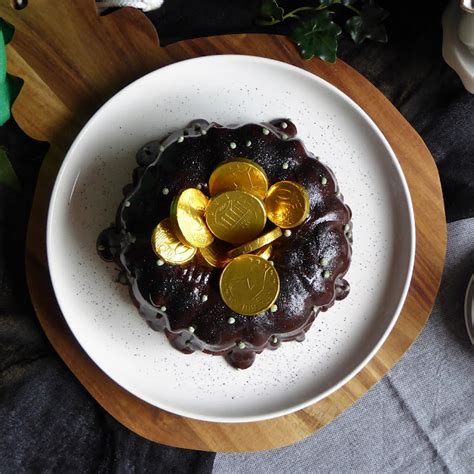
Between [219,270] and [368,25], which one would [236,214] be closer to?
[219,270]

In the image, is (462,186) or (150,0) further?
(462,186)

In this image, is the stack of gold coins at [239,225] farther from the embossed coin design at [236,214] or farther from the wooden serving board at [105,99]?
the wooden serving board at [105,99]

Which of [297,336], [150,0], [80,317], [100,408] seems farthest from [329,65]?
[100,408]

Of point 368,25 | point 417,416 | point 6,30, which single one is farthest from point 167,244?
point 417,416

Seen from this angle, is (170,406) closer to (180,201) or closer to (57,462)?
(57,462)

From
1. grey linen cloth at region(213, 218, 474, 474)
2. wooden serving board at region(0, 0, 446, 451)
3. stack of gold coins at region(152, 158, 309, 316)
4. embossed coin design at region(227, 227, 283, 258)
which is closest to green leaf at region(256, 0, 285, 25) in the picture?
wooden serving board at region(0, 0, 446, 451)
